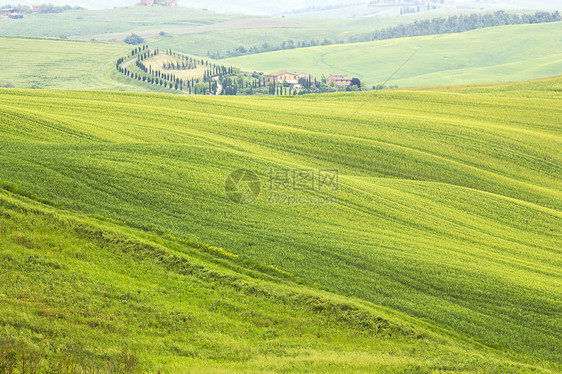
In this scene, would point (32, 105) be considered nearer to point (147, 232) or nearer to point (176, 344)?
point (147, 232)

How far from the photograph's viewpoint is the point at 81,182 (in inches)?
1265

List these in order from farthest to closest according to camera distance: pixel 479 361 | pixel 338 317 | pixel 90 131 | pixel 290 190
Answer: pixel 90 131
pixel 290 190
pixel 338 317
pixel 479 361

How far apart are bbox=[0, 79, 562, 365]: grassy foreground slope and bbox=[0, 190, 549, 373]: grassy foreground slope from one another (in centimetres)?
283

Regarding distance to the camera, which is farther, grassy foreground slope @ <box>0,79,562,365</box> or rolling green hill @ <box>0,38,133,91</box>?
rolling green hill @ <box>0,38,133,91</box>

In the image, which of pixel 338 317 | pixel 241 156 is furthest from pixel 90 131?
pixel 338 317

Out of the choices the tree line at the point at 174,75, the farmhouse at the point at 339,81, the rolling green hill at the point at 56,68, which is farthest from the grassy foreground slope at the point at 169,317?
the rolling green hill at the point at 56,68

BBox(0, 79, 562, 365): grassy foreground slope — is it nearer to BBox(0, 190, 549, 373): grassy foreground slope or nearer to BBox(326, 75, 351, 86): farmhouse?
BBox(0, 190, 549, 373): grassy foreground slope

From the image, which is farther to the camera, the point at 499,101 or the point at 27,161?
the point at 499,101

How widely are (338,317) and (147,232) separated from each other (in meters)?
12.6

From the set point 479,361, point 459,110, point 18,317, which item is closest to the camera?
point 18,317

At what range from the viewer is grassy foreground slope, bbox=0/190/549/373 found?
1703cm

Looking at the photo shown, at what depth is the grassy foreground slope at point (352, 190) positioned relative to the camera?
2622 cm

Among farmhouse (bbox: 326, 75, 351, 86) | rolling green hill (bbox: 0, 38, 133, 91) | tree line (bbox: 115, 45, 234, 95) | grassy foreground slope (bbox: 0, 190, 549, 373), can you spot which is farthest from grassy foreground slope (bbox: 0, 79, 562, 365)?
rolling green hill (bbox: 0, 38, 133, 91)

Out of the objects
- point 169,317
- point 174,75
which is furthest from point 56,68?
point 169,317
